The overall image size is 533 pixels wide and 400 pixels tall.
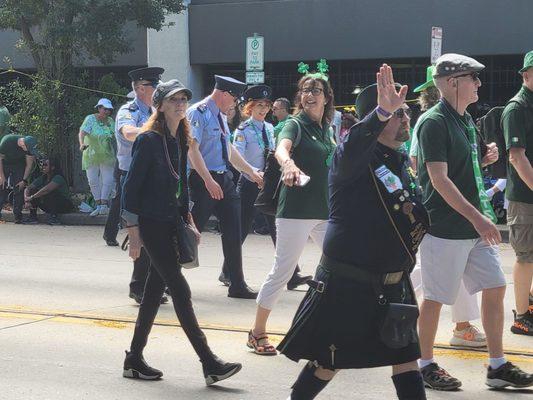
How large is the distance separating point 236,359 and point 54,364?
1.23 metres

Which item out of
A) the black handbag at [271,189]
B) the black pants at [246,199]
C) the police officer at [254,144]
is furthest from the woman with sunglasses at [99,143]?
the black handbag at [271,189]

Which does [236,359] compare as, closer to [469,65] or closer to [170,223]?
[170,223]

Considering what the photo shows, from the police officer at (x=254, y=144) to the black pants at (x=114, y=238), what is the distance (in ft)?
4.28

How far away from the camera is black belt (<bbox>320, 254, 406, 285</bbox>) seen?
4.45 m

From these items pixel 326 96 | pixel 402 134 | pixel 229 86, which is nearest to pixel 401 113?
pixel 402 134

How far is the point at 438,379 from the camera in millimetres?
5805

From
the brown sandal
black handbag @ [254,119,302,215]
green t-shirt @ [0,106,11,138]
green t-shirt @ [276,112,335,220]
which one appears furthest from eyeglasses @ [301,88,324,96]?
green t-shirt @ [0,106,11,138]

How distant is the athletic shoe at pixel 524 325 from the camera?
7188 mm

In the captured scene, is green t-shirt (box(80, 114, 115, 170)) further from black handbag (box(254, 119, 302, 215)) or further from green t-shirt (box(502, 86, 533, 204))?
green t-shirt (box(502, 86, 533, 204))

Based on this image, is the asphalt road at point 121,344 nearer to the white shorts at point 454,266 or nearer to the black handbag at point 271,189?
the white shorts at point 454,266

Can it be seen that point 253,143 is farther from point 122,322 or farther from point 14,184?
point 14,184

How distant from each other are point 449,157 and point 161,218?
1779 millimetres

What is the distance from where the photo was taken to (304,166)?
22.4 ft

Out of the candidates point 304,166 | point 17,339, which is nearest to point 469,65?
point 304,166
